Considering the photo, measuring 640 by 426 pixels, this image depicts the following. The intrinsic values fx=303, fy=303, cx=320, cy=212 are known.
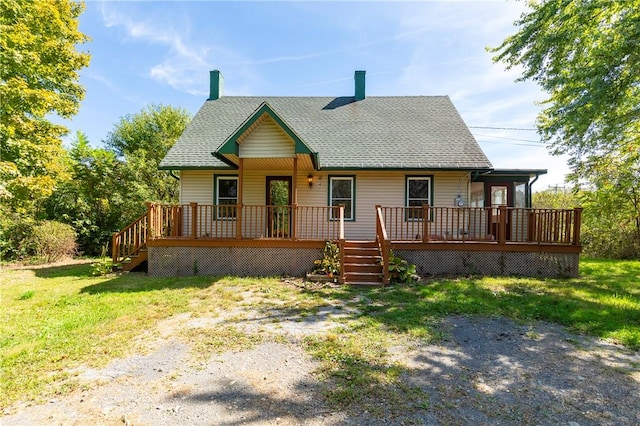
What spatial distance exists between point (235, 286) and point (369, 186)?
5458 millimetres

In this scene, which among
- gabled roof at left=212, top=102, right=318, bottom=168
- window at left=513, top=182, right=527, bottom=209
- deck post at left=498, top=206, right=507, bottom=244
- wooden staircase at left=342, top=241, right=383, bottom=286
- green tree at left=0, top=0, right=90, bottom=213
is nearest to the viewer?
wooden staircase at left=342, top=241, right=383, bottom=286

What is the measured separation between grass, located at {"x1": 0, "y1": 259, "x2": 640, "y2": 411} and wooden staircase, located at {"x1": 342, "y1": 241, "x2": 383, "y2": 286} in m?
0.53

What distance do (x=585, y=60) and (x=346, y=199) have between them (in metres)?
7.27

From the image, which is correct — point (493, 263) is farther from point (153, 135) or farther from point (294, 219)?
point (153, 135)

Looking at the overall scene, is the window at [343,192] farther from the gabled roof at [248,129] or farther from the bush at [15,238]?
the bush at [15,238]

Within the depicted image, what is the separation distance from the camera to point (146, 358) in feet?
12.4

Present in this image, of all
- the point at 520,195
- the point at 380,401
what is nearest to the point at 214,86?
the point at 520,195

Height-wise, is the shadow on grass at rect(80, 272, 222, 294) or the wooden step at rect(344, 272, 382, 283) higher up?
the wooden step at rect(344, 272, 382, 283)

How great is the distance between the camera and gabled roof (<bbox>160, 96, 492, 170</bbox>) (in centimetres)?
996

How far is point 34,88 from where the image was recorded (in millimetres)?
11461

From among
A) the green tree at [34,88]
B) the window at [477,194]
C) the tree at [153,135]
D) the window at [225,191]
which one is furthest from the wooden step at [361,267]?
the tree at [153,135]

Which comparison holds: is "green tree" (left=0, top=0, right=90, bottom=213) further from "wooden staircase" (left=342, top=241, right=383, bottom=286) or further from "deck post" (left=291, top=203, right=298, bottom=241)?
"wooden staircase" (left=342, top=241, right=383, bottom=286)

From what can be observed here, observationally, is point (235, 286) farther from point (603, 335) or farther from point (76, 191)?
point (76, 191)

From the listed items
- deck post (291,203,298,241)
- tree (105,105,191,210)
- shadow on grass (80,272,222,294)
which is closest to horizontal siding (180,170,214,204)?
shadow on grass (80,272,222,294)
